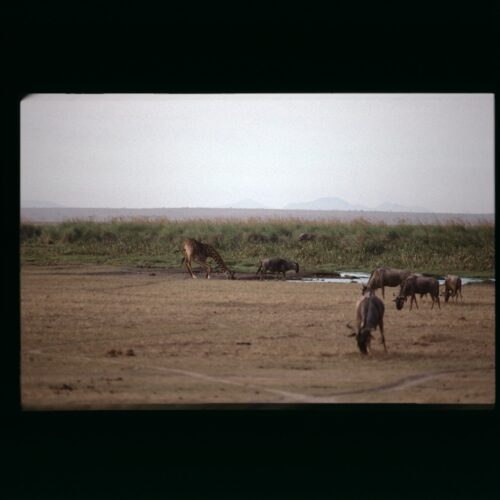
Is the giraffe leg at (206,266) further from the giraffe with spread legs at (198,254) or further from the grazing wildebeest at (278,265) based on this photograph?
the grazing wildebeest at (278,265)

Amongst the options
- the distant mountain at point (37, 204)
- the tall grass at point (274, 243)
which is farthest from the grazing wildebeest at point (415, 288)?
the distant mountain at point (37, 204)

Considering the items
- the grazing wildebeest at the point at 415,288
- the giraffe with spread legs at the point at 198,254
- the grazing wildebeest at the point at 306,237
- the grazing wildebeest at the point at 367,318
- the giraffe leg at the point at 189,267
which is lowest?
the grazing wildebeest at the point at 367,318

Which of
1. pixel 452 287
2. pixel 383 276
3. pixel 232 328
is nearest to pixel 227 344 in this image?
pixel 232 328

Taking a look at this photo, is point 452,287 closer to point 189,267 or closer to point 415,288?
point 415,288

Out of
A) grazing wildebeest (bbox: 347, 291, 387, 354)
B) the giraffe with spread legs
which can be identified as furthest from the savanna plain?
grazing wildebeest (bbox: 347, 291, 387, 354)

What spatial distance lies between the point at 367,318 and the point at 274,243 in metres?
2.27

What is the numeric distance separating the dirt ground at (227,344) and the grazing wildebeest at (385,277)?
25 cm

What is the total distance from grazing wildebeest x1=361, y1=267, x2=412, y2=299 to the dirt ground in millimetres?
255

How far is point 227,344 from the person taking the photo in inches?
349

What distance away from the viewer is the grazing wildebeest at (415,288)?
983 centimetres

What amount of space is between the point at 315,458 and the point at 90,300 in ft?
12.3

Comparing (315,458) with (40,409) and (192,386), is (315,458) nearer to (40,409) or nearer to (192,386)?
(192,386)

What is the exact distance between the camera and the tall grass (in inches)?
393
